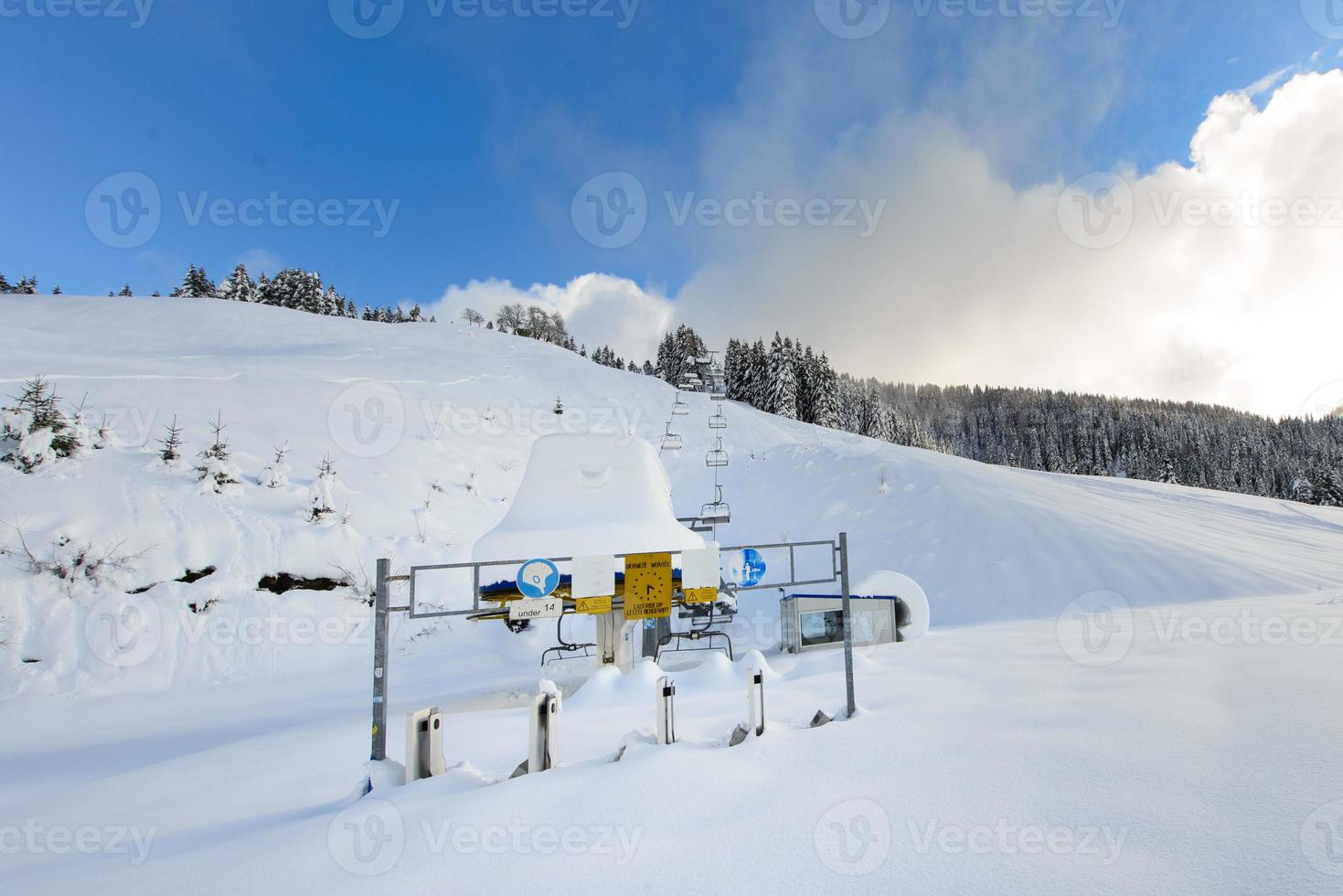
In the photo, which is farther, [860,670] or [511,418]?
[511,418]

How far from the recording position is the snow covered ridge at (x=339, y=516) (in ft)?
37.2

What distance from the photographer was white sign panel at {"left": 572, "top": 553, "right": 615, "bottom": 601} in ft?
23.3

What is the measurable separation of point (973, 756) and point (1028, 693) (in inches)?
84.3

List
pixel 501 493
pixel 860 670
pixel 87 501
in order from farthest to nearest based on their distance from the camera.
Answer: pixel 501 493 < pixel 87 501 < pixel 860 670

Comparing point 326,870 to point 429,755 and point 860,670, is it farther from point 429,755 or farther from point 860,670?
point 860,670

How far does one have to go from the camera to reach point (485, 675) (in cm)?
1270

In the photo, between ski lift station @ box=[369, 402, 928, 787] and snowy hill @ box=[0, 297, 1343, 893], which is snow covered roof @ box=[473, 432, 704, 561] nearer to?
ski lift station @ box=[369, 402, 928, 787]

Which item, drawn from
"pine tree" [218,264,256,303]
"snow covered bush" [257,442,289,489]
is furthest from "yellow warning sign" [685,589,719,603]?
"pine tree" [218,264,256,303]

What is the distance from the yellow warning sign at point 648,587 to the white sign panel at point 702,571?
0.25 meters

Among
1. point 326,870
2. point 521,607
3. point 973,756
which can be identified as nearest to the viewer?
point 326,870

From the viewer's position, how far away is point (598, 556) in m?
7.15

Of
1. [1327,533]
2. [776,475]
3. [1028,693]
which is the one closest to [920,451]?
[776,475]

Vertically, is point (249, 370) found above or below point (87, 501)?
above

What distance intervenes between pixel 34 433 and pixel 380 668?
44.7 ft
